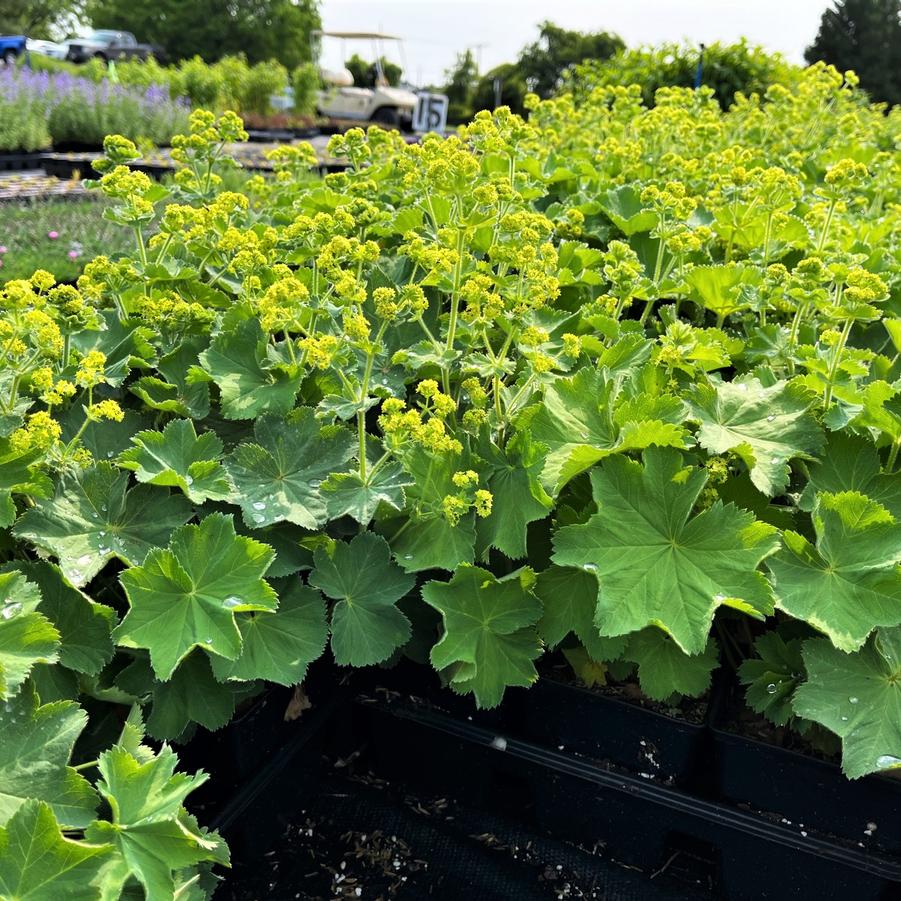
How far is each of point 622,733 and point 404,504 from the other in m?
0.62

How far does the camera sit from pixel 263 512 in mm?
1396

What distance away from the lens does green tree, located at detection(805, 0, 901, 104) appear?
27.0m

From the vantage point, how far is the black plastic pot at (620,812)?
146 cm

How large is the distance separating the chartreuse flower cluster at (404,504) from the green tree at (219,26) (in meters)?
35.7

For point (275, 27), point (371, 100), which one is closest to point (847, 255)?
point (371, 100)

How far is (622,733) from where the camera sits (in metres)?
1.56

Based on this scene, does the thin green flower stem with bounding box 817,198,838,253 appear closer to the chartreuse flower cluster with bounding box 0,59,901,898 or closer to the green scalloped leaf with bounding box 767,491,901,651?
the chartreuse flower cluster with bounding box 0,59,901,898

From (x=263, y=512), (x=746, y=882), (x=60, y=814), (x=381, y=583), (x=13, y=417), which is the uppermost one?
(x=13, y=417)

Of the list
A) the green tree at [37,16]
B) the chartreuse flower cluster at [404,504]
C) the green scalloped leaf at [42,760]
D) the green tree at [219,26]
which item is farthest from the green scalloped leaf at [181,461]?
the green tree at [37,16]

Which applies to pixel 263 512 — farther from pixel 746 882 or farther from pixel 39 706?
pixel 746 882

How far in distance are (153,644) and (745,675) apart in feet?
3.31

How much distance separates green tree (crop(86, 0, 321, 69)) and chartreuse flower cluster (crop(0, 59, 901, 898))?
35691 millimetres

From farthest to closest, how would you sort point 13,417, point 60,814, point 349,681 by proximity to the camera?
point 349,681 → point 13,417 → point 60,814

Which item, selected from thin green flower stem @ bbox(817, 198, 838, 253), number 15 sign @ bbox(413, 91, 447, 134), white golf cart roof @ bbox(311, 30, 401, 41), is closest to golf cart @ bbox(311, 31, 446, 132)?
white golf cart roof @ bbox(311, 30, 401, 41)
